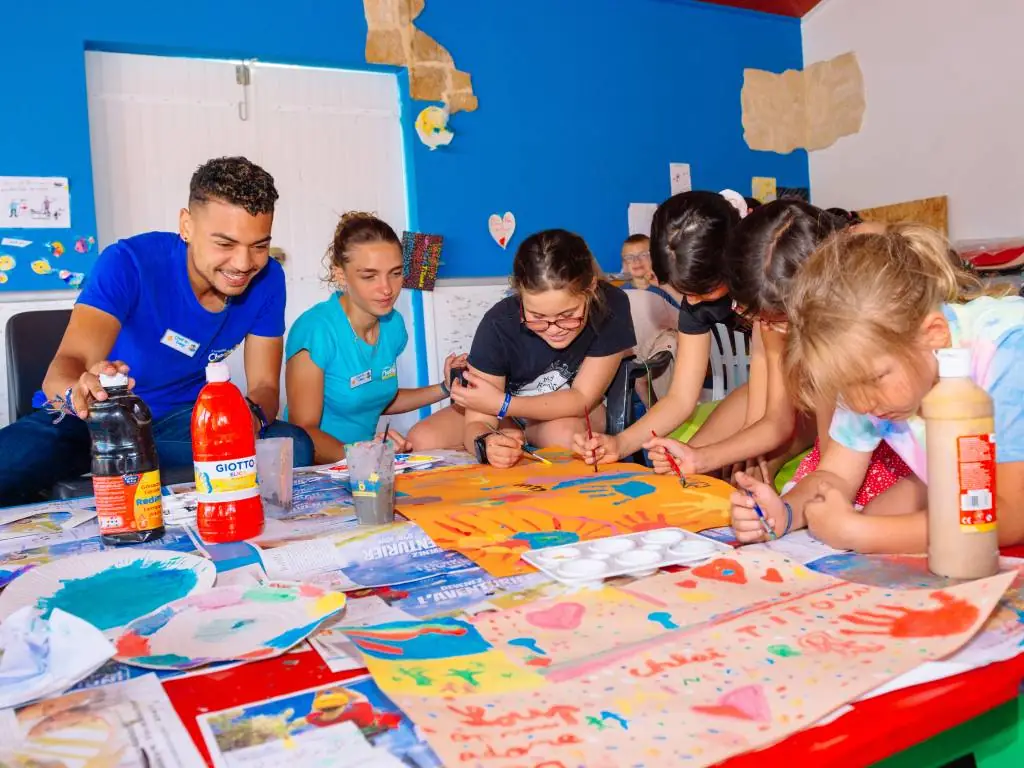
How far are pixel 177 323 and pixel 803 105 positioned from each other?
443cm

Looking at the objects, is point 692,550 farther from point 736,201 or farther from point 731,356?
point 731,356

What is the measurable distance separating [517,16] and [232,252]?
2.93 metres

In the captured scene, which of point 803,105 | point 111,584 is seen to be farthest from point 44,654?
point 803,105

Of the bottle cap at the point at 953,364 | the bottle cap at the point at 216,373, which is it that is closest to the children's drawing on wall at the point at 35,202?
the bottle cap at the point at 216,373

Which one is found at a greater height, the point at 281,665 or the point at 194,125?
the point at 194,125

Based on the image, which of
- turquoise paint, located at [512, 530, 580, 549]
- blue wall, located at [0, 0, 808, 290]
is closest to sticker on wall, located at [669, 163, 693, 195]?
blue wall, located at [0, 0, 808, 290]

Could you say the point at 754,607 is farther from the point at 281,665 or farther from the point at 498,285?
the point at 498,285

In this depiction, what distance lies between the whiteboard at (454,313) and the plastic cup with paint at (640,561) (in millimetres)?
3114

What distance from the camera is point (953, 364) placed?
875 mm

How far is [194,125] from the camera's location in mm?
3664

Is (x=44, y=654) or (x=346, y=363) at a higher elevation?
→ (x=346, y=363)

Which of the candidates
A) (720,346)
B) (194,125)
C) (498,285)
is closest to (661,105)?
(498,285)

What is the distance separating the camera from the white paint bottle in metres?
0.86

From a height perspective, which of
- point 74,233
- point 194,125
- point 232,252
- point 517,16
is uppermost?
point 517,16
